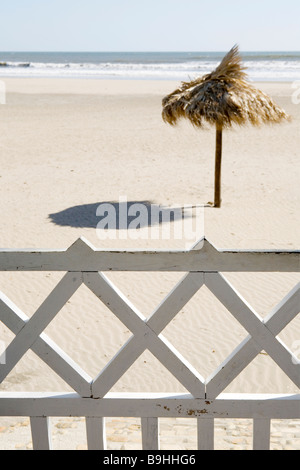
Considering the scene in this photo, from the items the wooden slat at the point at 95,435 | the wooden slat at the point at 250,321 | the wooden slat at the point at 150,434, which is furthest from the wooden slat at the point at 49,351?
the wooden slat at the point at 250,321

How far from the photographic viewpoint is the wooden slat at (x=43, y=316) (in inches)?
90.0

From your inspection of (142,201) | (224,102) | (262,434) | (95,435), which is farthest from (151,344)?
(142,201)

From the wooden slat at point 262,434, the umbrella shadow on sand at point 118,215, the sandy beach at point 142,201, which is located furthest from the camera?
the umbrella shadow on sand at point 118,215

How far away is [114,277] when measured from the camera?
718 centimetres

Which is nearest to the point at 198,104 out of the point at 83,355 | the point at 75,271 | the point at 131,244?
the point at 131,244

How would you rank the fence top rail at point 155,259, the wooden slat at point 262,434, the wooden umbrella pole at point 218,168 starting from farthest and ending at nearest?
the wooden umbrella pole at point 218,168
the wooden slat at point 262,434
the fence top rail at point 155,259

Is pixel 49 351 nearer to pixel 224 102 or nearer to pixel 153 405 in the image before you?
pixel 153 405

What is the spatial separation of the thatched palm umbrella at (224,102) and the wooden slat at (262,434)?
23.1ft

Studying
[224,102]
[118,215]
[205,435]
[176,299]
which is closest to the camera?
[176,299]

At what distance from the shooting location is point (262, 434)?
248 centimetres

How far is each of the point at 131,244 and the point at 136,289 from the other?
1.43m

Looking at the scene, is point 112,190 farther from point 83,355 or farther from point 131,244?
point 83,355

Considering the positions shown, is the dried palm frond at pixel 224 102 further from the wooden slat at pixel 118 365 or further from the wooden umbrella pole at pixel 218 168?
the wooden slat at pixel 118 365

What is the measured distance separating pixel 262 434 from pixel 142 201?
27.2 feet
